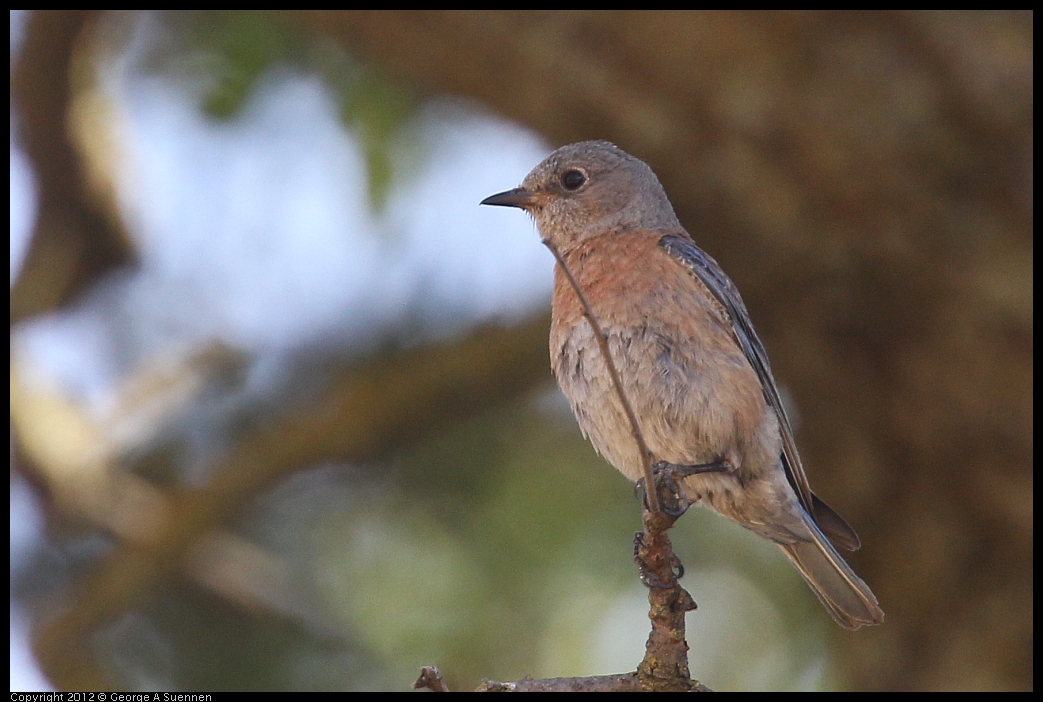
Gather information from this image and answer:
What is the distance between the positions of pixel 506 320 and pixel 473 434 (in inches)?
50.7

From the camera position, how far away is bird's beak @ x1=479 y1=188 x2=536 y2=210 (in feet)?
21.8

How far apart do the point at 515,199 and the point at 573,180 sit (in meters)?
0.38

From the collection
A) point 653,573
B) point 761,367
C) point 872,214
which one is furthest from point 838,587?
point 872,214

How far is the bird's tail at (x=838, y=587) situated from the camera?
216 inches

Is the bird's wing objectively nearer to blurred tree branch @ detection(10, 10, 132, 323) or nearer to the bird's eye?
the bird's eye

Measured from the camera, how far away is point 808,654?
8.55m

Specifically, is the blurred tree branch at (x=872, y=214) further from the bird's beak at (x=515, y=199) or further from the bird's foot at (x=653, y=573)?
the bird's foot at (x=653, y=573)

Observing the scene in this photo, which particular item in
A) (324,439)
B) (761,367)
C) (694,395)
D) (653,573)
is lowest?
(653,573)

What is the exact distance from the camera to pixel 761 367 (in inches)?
228

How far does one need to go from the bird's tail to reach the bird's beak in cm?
252

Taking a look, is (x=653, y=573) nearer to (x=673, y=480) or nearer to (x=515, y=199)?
(x=673, y=480)

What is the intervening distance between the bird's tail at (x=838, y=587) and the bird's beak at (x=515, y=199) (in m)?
2.52

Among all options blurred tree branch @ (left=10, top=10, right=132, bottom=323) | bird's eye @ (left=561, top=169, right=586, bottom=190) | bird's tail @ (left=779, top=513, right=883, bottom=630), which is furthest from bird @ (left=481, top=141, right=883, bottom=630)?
blurred tree branch @ (left=10, top=10, right=132, bottom=323)

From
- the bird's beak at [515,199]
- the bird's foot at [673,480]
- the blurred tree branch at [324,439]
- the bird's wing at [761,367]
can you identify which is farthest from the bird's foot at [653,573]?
the blurred tree branch at [324,439]
